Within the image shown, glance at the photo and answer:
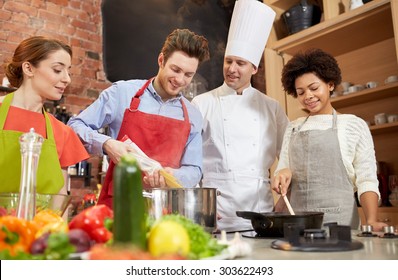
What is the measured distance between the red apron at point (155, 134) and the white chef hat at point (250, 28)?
0.55 m

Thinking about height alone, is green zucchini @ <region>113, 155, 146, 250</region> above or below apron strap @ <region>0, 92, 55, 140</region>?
below

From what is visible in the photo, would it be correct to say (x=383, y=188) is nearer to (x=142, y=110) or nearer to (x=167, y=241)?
(x=142, y=110)

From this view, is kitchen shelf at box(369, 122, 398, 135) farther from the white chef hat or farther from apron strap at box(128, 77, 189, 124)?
apron strap at box(128, 77, 189, 124)

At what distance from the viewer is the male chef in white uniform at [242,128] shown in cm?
178

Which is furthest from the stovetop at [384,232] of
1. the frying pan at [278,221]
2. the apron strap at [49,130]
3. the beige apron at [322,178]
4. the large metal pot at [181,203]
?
the apron strap at [49,130]

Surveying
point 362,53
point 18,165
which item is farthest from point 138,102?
point 362,53

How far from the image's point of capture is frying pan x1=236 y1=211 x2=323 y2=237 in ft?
2.88

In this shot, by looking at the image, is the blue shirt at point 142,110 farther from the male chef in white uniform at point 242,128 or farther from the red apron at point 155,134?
the male chef in white uniform at point 242,128

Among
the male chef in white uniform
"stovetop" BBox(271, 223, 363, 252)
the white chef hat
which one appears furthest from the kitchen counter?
the white chef hat

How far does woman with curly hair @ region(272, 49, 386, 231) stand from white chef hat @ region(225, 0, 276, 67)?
30 cm

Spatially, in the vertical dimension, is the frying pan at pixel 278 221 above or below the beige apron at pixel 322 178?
below

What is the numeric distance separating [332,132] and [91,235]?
1.14 meters

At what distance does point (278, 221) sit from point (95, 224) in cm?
48
